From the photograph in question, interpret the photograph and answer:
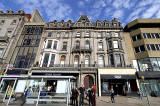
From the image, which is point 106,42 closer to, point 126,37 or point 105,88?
point 126,37

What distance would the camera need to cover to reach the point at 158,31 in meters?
20.7

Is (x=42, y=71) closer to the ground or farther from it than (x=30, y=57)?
closer to the ground

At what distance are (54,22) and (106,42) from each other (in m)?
16.7

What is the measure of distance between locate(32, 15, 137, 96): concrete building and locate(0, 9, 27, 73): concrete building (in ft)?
23.5

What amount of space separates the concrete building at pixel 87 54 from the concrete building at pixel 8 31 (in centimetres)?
715

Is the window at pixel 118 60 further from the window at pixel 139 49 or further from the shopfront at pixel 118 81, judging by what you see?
the window at pixel 139 49

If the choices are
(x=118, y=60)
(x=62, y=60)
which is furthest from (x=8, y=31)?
(x=118, y=60)

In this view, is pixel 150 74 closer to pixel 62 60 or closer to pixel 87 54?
pixel 87 54

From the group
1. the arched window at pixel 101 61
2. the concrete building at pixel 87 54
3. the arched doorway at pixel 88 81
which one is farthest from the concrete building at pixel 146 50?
the arched doorway at pixel 88 81

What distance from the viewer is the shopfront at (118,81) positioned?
1717 cm

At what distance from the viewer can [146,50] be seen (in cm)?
1875

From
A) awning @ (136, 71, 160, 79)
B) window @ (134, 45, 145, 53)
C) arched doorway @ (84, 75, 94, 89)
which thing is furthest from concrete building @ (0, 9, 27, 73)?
window @ (134, 45, 145, 53)

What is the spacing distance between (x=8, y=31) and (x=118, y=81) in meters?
31.2

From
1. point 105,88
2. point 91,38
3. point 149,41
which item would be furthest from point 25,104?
point 149,41
